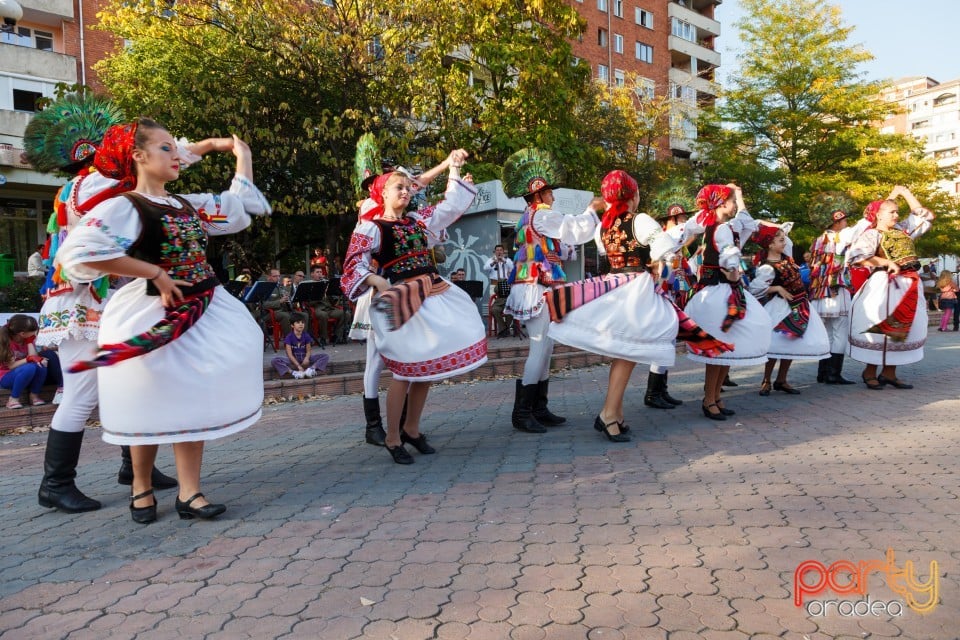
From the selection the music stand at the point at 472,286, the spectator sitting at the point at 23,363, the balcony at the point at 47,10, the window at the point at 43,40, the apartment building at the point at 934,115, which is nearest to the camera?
the spectator sitting at the point at 23,363

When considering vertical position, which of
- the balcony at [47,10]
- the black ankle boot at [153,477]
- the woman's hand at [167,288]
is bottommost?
the black ankle boot at [153,477]

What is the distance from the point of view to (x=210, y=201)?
411cm

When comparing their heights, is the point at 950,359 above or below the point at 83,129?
below

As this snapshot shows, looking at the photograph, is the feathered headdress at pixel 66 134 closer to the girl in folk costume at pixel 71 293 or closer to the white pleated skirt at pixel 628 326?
the girl in folk costume at pixel 71 293

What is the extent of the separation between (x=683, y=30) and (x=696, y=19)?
1.63 m

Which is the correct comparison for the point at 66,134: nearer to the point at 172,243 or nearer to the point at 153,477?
the point at 172,243

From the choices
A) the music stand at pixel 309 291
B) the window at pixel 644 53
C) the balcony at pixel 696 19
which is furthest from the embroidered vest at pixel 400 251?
the balcony at pixel 696 19

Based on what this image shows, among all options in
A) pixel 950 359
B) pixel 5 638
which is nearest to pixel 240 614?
pixel 5 638

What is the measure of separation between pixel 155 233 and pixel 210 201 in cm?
49

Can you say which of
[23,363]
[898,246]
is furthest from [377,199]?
[898,246]

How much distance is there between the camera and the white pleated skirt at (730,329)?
6.46 meters

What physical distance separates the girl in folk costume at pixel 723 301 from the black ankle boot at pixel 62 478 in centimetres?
494

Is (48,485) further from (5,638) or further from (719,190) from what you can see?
(719,190)

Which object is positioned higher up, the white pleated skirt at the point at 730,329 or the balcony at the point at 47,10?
the balcony at the point at 47,10
